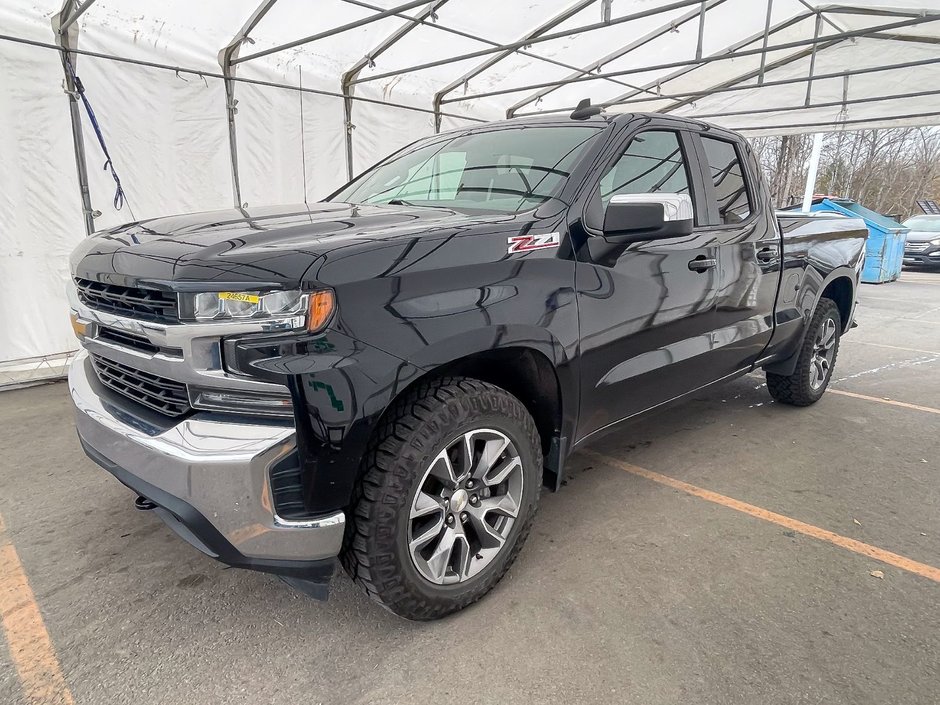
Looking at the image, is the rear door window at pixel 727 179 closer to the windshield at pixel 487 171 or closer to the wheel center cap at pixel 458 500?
the windshield at pixel 487 171

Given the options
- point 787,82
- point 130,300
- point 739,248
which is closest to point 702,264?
point 739,248

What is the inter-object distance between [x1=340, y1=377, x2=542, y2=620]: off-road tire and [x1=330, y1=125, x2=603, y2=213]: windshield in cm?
83

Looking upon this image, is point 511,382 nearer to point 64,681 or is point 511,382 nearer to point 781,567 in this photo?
point 781,567

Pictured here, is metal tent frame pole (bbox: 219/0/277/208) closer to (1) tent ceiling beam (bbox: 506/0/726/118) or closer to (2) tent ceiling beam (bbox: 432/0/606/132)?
(2) tent ceiling beam (bbox: 432/0/606/132)

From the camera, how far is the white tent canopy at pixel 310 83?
208 inches

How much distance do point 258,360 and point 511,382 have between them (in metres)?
1.01

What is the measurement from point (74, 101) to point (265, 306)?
201 inches

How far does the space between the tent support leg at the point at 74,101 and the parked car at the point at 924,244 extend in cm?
1677

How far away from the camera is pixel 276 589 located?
2.36m

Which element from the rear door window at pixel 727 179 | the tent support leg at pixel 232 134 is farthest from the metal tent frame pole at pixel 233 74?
the rear door window at pixel 727 179

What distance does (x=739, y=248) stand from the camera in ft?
10.8

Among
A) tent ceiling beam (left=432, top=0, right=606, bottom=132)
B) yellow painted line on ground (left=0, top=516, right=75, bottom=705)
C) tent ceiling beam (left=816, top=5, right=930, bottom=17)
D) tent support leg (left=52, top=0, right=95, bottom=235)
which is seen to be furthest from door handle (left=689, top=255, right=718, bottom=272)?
tent ceiling beam (left=816, top=5, right=930, bottom=17)

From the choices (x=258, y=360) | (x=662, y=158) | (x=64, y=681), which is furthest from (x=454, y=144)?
(x=64, y=681)

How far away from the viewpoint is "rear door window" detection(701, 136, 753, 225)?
129 inches
